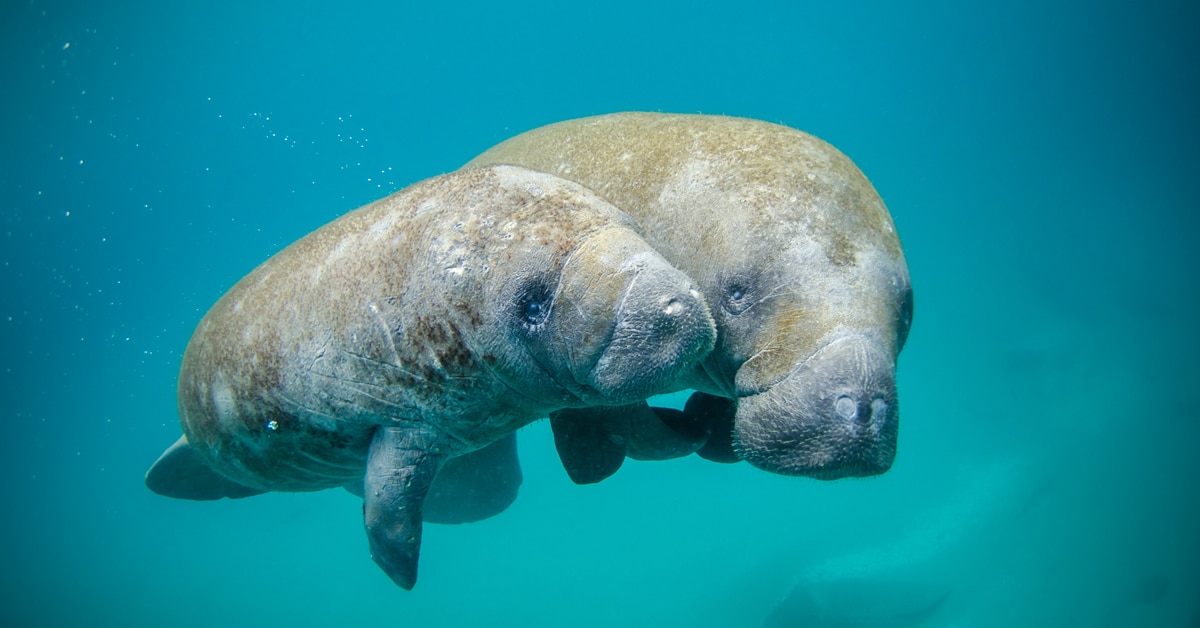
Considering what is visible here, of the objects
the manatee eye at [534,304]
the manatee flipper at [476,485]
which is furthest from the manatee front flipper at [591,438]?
the manatee flipper at [476,485]

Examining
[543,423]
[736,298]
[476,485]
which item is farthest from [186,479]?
[543,423]

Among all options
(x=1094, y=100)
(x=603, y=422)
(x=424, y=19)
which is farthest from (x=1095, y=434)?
(x=424, y=19)

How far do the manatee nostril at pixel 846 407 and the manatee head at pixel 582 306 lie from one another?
50 centimetres

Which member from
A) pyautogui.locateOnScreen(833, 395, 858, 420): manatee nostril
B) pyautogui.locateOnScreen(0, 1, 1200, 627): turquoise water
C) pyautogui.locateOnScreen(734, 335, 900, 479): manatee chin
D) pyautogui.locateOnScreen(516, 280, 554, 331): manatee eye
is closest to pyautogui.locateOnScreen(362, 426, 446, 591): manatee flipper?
pyautogui.locateOnScreen(516, 280, 554, 331): manatee eye

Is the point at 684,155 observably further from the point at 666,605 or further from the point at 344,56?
the point at 344,56

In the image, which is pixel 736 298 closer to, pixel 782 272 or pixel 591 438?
pixel 782 272

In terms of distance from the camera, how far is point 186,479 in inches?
198

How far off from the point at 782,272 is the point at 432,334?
4.92 ft

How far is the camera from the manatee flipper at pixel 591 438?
11.0ft

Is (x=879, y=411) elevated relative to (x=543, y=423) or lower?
lower

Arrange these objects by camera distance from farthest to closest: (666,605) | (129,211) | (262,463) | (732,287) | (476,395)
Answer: (129,211), (666,605), (262,463), (476,395), (732,287)

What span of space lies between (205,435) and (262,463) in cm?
48

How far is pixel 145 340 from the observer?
49.8 metres

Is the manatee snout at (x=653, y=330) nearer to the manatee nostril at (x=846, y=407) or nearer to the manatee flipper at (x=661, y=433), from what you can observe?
the manatee nostril at (x=846, y=407)
